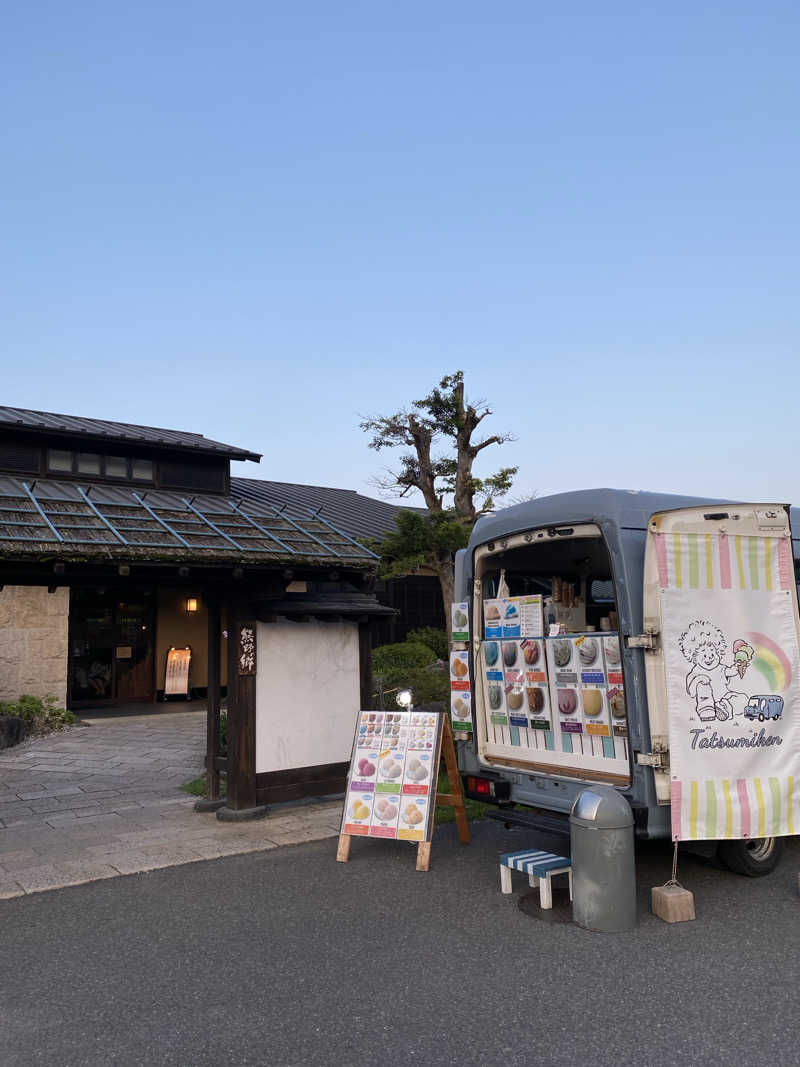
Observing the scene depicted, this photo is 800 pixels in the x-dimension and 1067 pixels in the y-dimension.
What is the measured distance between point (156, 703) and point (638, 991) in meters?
16.5

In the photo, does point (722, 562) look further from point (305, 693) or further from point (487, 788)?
point (305, 693)

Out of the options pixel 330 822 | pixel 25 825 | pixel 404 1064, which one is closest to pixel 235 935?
pixel 404 1064

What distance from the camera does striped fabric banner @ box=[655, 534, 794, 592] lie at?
5.14 meters

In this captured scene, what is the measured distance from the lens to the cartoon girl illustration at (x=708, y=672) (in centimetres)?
508

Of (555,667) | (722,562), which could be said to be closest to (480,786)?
(555,667)

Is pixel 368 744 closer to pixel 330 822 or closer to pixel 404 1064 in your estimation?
pixel 330 822

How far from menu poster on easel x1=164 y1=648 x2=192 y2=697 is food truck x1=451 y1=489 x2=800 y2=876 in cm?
1415

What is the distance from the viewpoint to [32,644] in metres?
15.5

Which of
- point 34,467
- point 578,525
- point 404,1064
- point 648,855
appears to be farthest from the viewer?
point 34,467

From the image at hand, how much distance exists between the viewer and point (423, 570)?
1984 centimetres

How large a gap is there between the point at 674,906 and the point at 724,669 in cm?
156

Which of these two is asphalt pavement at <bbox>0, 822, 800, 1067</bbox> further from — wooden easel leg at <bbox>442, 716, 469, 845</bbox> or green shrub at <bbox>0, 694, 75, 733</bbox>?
green shrub at <bbox>0, 694, 75, 733</bbox>

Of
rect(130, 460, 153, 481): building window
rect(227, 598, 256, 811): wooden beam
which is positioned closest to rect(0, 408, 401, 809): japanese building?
rect(227, 598, 256, 811): wooden beam

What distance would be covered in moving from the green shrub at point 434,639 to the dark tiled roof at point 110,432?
242 inches
